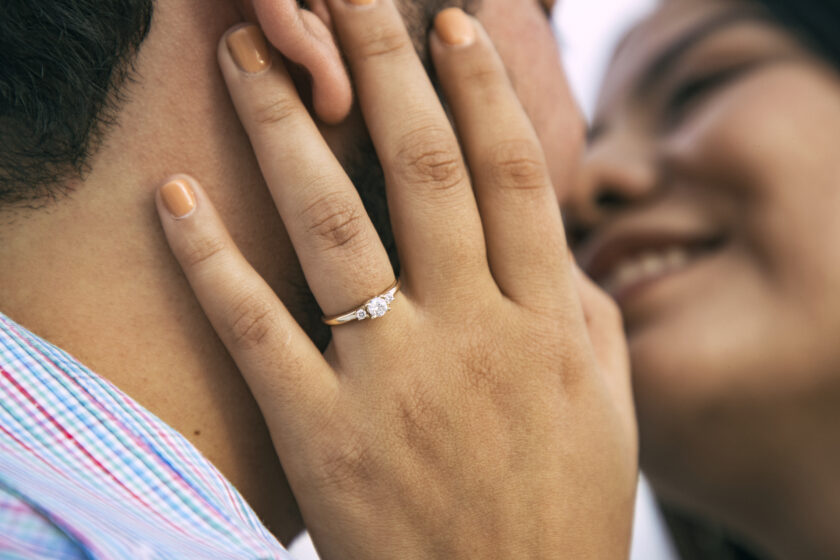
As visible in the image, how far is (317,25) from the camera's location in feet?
2.32

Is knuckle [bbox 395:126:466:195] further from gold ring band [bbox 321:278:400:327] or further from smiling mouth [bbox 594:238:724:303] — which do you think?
smiling mouth [bbox 594:238:724:303]

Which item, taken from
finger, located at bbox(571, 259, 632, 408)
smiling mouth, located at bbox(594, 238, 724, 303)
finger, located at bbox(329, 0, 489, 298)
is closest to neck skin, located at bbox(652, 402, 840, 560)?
smiling mouth, located at bbox(594, 238, 724, 303)

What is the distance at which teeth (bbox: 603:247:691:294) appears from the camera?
136 centimetres

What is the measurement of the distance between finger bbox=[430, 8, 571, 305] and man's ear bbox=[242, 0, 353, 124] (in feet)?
0.51

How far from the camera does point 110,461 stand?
0.58m

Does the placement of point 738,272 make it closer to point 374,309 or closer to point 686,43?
point 686,43

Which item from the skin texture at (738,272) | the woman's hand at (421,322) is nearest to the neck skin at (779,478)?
the skin texture at (738,272)

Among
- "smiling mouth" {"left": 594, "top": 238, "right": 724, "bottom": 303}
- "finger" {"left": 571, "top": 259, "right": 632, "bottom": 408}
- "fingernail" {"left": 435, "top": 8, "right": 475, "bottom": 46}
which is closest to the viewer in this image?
"fingernail" {"left": 435, "top": 8, "right": 475, "bottom": 46}

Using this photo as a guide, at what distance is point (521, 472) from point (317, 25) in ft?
1.97

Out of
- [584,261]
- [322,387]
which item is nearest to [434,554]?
[322,387]

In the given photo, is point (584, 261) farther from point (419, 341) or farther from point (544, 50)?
point (419, 341)

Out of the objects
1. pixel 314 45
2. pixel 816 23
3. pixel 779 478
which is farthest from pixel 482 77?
pixel 779 478

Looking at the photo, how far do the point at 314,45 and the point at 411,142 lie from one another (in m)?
0.16

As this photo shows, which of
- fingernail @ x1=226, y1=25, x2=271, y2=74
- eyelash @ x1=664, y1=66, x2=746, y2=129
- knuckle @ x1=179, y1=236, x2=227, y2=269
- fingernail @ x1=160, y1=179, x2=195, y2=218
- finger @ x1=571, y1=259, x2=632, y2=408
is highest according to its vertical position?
fingernail @ x1=226, y1=25, x2=271, y2=74
